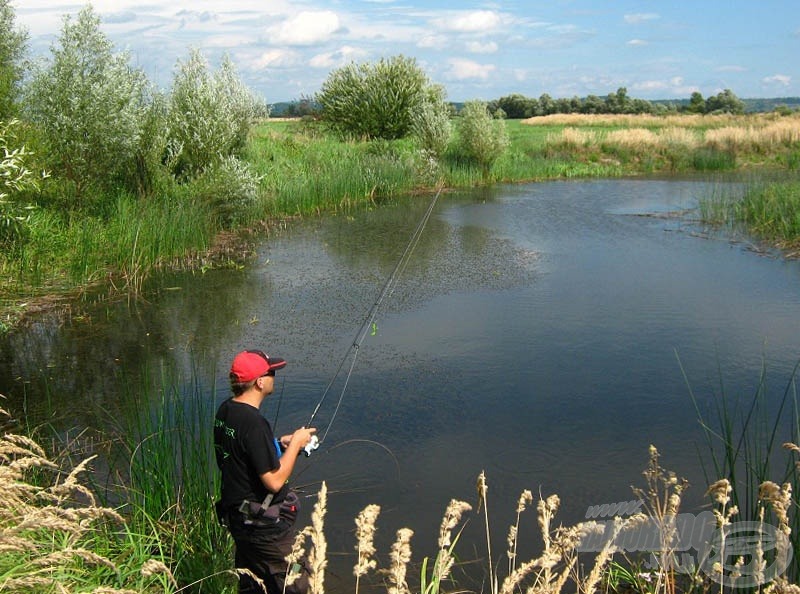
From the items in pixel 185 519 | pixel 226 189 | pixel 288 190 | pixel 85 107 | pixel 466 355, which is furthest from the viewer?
pixel 288 190

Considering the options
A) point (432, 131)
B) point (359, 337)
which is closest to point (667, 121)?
point (432, 131)

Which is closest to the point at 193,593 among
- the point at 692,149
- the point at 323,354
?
the point at 323,354

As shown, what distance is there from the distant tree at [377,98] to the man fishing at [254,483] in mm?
25972

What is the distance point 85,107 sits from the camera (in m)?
12.5

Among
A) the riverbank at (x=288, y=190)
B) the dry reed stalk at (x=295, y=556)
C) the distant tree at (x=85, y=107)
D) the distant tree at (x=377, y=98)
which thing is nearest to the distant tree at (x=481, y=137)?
the riverbank at (x=288, y=190)

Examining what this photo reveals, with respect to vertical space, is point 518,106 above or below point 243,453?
above

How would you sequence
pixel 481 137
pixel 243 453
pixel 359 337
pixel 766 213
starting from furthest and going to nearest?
pixel 481 137
pixel 766 213
pixel 359 337
pixel 243 453

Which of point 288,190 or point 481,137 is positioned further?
point 481,137

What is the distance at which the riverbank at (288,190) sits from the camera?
36.4 ft

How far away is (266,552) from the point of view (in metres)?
3.62

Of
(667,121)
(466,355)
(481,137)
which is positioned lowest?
(466,355)

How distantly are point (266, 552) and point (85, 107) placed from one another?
10.9 m

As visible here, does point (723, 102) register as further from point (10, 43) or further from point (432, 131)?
point (10, 43)

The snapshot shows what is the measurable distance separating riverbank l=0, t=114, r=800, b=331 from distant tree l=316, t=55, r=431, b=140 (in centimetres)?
129
